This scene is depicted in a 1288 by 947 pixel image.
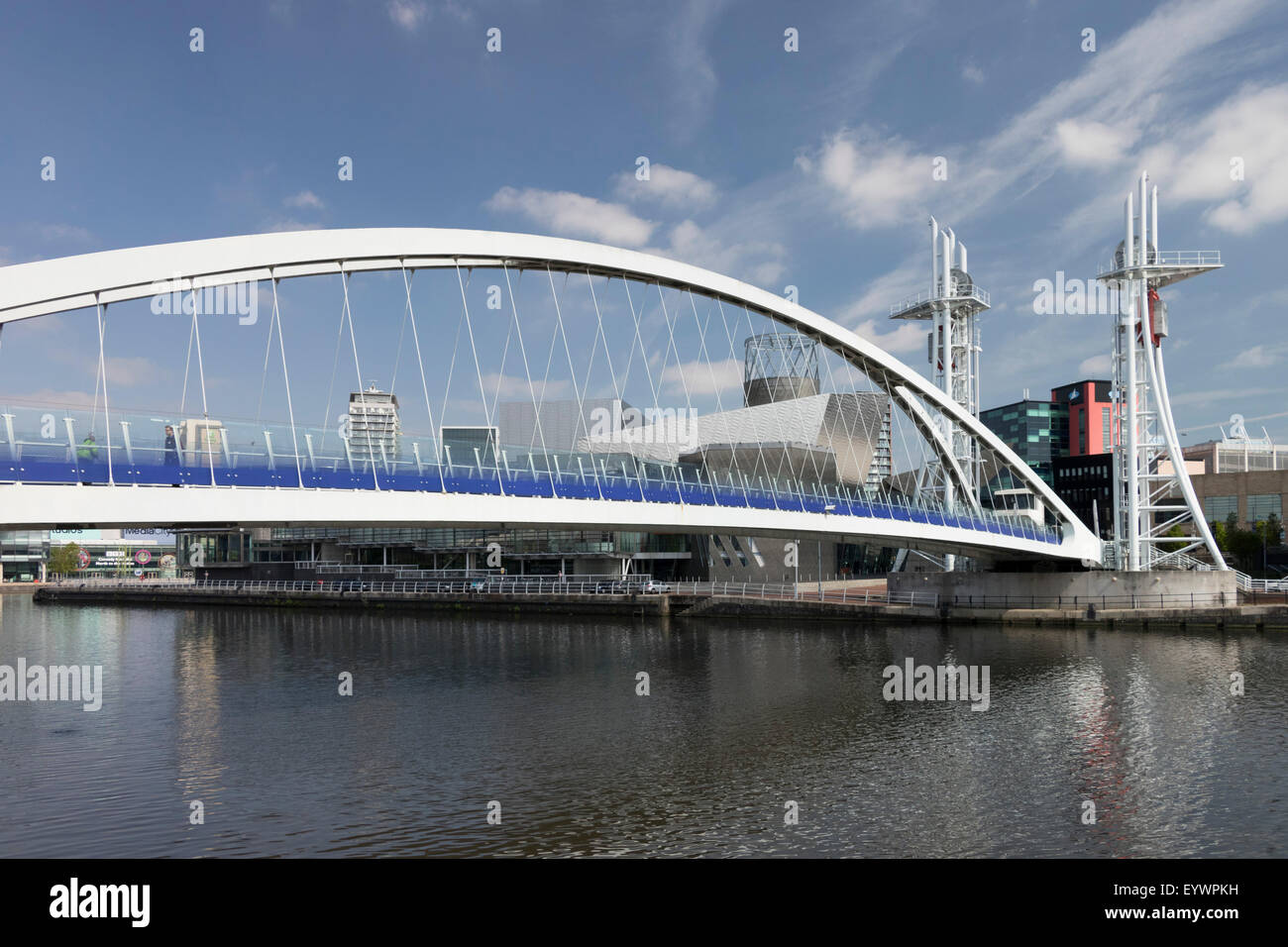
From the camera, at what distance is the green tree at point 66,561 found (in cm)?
10825

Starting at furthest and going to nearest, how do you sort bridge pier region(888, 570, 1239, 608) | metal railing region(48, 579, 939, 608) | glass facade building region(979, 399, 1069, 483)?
glass facade building region(979, 399, 1069, 483), metal railing region(48, 579, 939, 608), bridge pier region(888, 570, 1239, 608)

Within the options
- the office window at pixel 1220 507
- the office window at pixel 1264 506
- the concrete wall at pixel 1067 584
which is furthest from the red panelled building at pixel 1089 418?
the concrete wall at pixel 1067 584

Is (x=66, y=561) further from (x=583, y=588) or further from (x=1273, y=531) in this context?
(x=1273, y=531)

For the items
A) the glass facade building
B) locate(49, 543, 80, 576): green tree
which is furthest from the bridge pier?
locate(49, 543, 80, 576): green tree

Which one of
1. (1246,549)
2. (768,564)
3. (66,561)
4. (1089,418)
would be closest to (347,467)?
(768,564)

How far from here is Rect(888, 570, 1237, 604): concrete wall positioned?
125 ft

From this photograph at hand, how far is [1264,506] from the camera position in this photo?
237 feet

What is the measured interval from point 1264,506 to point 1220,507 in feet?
11.7

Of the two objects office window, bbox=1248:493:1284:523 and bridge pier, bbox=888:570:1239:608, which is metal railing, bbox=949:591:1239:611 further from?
office window, bbox=1248:493:1284:523

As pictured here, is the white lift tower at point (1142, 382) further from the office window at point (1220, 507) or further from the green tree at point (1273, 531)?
the office window at point (1220, 507)

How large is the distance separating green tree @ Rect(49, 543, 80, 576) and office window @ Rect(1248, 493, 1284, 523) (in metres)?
121

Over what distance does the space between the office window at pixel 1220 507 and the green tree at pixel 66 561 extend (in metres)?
119
